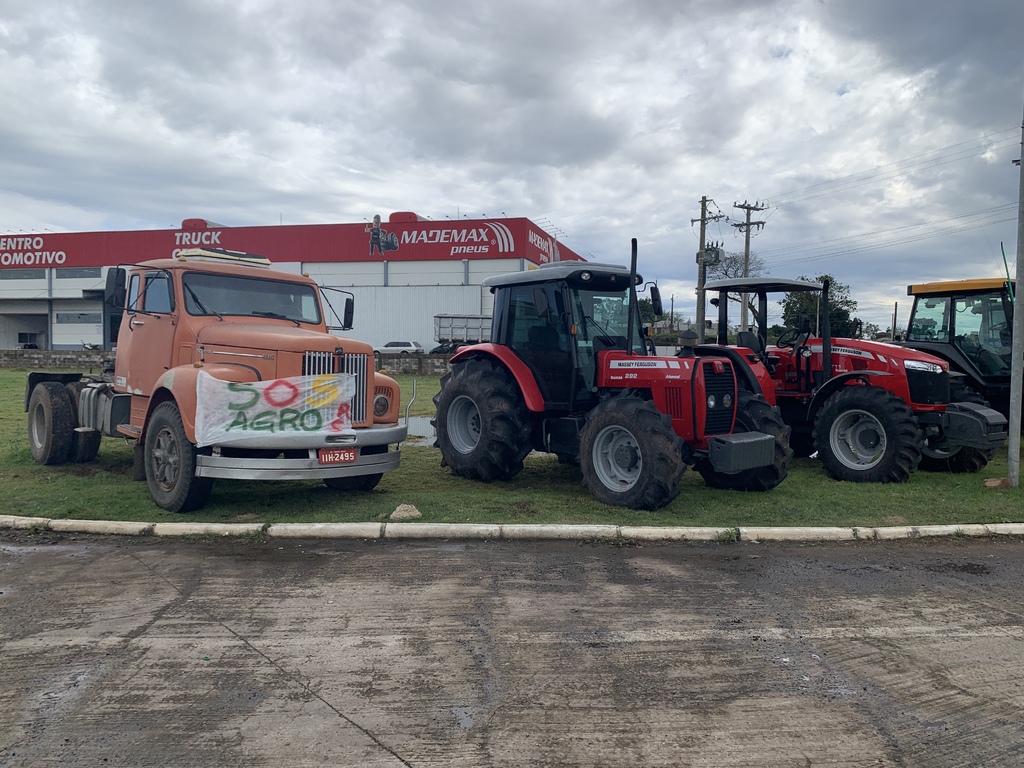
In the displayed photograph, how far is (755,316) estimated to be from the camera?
36.1 feet

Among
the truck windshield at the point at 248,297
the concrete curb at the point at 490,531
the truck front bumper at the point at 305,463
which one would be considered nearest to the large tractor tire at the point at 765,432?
the concrete curb at the point at 490,531

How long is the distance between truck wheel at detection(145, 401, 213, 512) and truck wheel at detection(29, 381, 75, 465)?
2.89 m

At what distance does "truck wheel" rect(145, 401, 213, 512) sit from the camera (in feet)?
24.1

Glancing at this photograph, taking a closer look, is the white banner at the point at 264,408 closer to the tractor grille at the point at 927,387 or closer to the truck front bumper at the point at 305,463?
the truck front bumper at the point at 305,463

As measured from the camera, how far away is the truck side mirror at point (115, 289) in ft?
28.3

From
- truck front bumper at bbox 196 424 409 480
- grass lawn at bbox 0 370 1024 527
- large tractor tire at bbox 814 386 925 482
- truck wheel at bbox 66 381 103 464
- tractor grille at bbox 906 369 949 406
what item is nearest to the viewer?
truck front bumper at bbox 196 424 409 480

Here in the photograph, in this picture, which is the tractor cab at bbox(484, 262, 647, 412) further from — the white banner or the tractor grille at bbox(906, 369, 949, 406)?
the tractor grille at bbox(906, 369, 949, 406)

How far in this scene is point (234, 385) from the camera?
720cm

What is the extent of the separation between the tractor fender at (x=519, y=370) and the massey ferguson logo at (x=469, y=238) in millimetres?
39035

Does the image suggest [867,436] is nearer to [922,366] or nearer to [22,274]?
[922,366]

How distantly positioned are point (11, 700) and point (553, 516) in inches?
184

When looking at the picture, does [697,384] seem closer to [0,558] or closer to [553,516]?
[553,516]

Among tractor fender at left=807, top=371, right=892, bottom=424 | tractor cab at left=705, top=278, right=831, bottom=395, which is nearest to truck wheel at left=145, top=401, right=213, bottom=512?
tractor cab at left=705, top=278, right=831, bottom=395

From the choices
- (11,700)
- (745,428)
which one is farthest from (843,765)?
(745,428)
